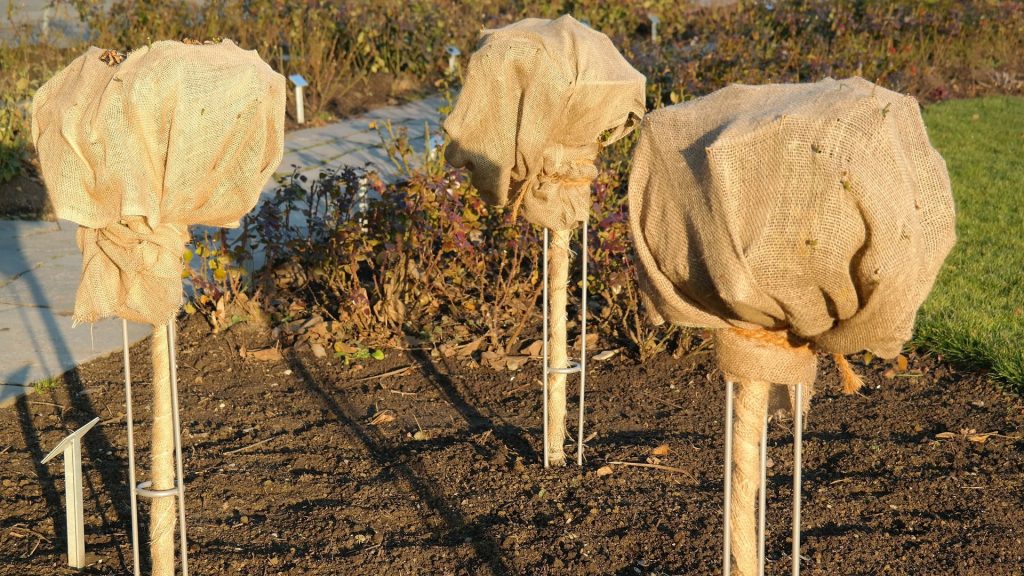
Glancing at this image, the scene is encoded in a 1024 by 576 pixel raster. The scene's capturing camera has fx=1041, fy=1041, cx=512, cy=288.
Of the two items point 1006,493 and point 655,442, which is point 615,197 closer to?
point 655,442

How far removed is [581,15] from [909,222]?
10.6 m

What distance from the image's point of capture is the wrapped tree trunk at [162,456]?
7.76 ft

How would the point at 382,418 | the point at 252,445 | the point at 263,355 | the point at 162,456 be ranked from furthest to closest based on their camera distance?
1. the point at 263,355
2. the point at 382,418
3. the point at 252,445
4. the point at 162,456

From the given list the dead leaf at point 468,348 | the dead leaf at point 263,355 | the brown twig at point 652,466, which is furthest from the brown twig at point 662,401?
the dead leaf at point 263,355

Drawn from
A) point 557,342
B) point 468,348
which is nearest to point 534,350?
point 468,348

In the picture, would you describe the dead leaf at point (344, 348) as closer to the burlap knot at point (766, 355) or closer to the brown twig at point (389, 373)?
the brown twig at point (389, 373)

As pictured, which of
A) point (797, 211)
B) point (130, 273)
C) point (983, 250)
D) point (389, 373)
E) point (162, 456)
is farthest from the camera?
point (983, 250)

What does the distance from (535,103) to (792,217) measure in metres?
1.21

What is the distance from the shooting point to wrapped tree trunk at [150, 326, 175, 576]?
2.37 metres

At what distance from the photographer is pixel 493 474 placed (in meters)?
3.41

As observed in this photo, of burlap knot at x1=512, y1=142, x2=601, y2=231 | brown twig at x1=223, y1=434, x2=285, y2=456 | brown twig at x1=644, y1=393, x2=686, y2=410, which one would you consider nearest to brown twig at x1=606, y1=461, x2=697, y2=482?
brown twig at x1=644, y1=393, x2=686, y2=410

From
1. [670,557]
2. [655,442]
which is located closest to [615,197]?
[655,442]

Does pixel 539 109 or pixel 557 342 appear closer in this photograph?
pixel 539 109

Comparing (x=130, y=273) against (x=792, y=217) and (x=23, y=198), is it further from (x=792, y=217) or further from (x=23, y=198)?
(x=23, y=198)
